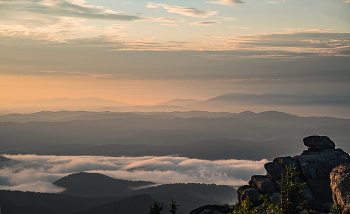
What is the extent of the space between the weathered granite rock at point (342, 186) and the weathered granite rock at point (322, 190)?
18632 mm

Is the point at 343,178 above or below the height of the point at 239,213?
above

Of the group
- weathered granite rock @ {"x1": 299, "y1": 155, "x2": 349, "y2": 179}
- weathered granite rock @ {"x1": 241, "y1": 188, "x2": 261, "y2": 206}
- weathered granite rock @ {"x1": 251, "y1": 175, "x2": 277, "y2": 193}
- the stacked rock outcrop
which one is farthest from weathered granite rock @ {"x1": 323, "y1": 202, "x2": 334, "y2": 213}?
weathered granite rock @ {"x1": 241, "y1": 188, "x2": 261, "y2": 206}

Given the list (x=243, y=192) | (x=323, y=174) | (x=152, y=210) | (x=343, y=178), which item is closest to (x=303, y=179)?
(x=323, y=174)

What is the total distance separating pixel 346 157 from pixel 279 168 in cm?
1179

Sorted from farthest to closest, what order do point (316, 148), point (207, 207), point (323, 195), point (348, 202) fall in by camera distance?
point (316, 148) < point (207, 207) < point (323, 195) < point (348, 202)

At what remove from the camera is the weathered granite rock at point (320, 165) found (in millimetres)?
50094

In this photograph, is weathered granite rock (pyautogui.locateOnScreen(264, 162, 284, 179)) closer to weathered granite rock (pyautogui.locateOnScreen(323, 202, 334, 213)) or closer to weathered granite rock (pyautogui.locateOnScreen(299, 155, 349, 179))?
weathered granite rock (pyautogui.locateOnScreen(299, 155, 349, 179))

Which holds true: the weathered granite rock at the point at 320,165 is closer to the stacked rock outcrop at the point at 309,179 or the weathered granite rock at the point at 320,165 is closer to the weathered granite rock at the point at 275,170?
the stacked rock outcrop at the point at 309,179

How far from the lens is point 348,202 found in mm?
30188

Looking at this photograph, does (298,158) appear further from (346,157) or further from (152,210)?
(152,210)

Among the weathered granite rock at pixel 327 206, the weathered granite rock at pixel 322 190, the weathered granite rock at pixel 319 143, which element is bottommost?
the weathered granite rock at pixel 327 206

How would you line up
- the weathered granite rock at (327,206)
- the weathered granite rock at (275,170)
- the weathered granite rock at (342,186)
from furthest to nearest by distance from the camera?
the weathered granite rock at (275,170)
the weathered granite rock at (327,206)
the weathered granite rock at (342,186)

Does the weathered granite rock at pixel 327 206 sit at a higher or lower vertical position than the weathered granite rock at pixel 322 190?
lower

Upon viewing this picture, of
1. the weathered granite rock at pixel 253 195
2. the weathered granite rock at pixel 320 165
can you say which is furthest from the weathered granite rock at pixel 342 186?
the weathered granite rock at pixel 253 195
